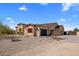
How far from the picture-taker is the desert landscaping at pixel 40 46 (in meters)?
2.85

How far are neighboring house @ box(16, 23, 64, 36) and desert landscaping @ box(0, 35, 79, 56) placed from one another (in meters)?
0.05

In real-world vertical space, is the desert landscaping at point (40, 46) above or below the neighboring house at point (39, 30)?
below

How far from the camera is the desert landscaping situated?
2848 mm

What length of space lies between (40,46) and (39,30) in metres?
0.19

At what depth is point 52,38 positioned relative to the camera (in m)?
2.98

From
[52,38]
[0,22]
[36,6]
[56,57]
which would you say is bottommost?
[56,57]

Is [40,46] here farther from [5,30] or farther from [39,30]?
[5,30]

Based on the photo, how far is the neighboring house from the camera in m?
2.92

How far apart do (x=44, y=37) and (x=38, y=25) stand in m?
0.16

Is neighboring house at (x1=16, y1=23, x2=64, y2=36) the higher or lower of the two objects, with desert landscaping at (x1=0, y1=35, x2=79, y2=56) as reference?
higher

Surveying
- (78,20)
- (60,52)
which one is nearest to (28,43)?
(60,52)

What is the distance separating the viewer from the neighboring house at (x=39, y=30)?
2.92 metres

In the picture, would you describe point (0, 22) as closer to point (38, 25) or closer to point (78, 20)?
point (38, 25)

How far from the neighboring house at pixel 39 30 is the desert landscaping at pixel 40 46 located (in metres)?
0.05
